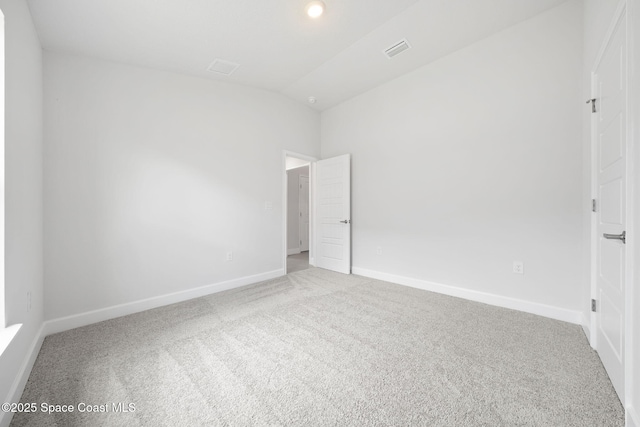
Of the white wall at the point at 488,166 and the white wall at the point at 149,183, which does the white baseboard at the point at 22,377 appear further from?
the white wall at the point at 488,166

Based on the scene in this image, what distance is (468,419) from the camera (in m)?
1.28

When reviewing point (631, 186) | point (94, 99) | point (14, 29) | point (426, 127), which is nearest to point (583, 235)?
point (631, 186)

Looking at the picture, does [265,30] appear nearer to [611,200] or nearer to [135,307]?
[611,200]

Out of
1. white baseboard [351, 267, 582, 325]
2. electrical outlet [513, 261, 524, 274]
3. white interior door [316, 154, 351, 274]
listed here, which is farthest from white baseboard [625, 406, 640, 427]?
white interior door [316, 154, 351, 274]

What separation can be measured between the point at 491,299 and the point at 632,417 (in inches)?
68.5

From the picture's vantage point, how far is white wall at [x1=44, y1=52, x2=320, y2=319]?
2.44 metres

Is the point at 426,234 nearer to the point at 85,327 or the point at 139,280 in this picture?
the point at 139,280

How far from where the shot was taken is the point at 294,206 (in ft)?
22.2

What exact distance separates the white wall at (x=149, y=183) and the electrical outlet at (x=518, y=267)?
309 cm

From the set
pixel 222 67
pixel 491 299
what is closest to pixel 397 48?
pixel 222 67

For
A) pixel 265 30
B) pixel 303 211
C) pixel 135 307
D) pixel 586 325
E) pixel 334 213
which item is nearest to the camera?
pixel 586 325

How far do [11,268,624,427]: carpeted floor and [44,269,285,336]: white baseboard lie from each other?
137mm

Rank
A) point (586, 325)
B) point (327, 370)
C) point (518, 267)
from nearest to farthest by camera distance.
Result: point (327, 370)
point (586, 325)
point (518, 267)

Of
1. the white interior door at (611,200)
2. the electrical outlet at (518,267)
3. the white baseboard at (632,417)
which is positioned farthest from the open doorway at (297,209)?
the white baseboard at (632,417)
